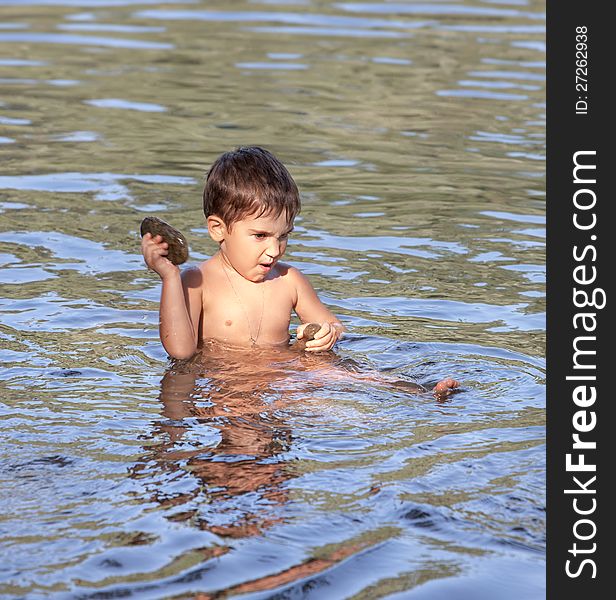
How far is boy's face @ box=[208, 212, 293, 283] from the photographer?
6203 mm

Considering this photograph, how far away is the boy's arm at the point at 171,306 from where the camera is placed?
589 centimetres

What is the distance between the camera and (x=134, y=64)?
49.0 ft

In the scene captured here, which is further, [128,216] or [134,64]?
[134,64]

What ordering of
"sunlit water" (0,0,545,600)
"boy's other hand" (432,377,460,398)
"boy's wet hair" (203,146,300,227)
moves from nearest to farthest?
"sunlit water" (0,0,545,600)
"boy's other hand" (432,377,460,398)
"boy's wet hair" (203,146,300,227)

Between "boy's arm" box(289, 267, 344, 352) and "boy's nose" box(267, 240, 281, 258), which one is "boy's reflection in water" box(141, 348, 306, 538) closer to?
"boy's arm" box(289, 267, 344, 352)

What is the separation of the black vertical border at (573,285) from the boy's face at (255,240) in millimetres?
1352

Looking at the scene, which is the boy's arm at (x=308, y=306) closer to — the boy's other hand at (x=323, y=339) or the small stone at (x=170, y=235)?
the boy's other hand at (x=323, y=339)

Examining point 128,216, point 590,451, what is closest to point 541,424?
point 590,451

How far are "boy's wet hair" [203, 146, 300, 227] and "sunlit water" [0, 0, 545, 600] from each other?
76 cm

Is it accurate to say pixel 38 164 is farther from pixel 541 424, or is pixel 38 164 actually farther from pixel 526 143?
pixel 541 424

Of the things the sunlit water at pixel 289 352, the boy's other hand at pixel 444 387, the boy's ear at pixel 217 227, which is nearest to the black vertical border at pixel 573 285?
the sunlit water at pixel 289 352

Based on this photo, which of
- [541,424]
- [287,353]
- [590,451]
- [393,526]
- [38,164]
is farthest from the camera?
[38,164]

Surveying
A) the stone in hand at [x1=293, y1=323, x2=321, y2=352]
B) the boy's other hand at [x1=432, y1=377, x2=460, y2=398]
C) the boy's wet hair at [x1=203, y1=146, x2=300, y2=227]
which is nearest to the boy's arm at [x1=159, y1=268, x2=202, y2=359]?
the boy's wet hair at [x1=203, y1=146, x2=300, y2=227]

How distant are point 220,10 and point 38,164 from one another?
892cm
